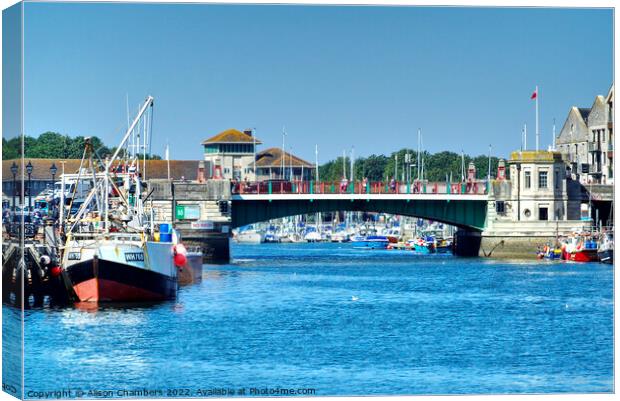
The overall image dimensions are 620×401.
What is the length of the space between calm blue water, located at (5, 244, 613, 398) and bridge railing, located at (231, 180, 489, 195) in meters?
29.5

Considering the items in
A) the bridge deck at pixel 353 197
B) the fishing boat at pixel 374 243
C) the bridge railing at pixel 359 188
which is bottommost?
the fishing boat at pixel 374 243

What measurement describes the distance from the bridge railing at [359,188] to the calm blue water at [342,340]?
29536 millimetres

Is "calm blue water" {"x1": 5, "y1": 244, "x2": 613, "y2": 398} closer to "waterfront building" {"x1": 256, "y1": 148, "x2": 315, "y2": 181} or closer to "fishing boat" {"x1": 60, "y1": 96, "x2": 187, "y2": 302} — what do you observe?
Result: "fishing boat" {"x1": 60, "y1": 96, "x2": 187, "y2": 302}

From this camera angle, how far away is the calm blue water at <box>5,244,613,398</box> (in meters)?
39.7

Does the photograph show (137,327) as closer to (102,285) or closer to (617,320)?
(102,285)

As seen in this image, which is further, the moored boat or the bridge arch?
the bridge arch

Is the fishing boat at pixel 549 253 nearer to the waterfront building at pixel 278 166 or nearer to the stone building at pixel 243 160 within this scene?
the stone building at pixel 243 160

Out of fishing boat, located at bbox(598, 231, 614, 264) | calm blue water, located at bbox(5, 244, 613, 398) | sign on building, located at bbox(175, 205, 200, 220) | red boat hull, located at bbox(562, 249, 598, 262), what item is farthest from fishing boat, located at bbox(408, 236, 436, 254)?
calm blue water, located at bbox(5, 244, 613, 398)

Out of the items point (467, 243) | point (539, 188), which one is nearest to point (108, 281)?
point (539, 188)

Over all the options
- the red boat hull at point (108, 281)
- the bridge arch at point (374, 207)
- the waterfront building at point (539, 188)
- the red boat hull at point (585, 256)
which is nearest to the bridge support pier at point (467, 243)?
the bridge arch at point (374, 207)

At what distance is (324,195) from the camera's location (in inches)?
4267

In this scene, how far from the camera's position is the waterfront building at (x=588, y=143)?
129 metres

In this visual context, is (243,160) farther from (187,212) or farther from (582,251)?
(582,251)

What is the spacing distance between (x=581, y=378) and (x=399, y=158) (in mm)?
120833
